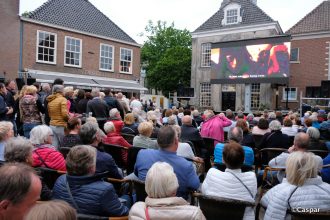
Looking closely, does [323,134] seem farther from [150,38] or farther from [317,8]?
[150,38]

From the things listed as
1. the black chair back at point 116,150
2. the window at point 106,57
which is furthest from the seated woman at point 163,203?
the window at point 106,57

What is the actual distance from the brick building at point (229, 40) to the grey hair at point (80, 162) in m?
24.2

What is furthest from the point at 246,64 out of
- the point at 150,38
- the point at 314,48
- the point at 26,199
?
the point at 150,38

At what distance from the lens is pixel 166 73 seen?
38.8 metres

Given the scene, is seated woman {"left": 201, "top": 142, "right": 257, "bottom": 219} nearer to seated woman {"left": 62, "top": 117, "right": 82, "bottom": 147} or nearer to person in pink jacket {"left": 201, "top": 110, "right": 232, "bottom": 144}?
seated woman {"left": 62, "top": 117, "right": 82, "bottom": 147}

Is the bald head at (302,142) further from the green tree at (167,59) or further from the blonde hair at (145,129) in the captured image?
the green tree at (167,59)

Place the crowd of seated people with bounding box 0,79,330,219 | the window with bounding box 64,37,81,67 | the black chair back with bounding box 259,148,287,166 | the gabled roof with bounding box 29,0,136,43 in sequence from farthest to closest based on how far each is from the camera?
the window with bounding box 64,37,81,67 < the gabled roof with bounding box 29,0,136,43 < the black chair back with bounding box 259,148,287,166 < the crowd of seated people with bounding box 0,79,330,219

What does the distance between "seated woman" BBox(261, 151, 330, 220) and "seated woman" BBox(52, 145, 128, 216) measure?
1353 mm

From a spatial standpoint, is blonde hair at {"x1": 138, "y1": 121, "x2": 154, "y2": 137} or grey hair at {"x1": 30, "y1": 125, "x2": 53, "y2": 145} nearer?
grey hair at {"x1": 30, "y1": 125, "x2": 53, "y2": 145}

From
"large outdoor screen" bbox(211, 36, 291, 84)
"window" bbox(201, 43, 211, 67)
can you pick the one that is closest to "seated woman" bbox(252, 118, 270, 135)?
"large outdoor screen" bbox(211, 36, 291, 84)

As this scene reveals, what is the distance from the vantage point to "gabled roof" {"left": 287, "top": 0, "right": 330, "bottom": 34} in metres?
27.0

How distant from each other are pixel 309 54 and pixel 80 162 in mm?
27599

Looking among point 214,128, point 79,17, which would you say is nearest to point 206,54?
point 79,17

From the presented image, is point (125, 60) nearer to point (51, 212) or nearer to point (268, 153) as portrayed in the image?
point (268, 153)
